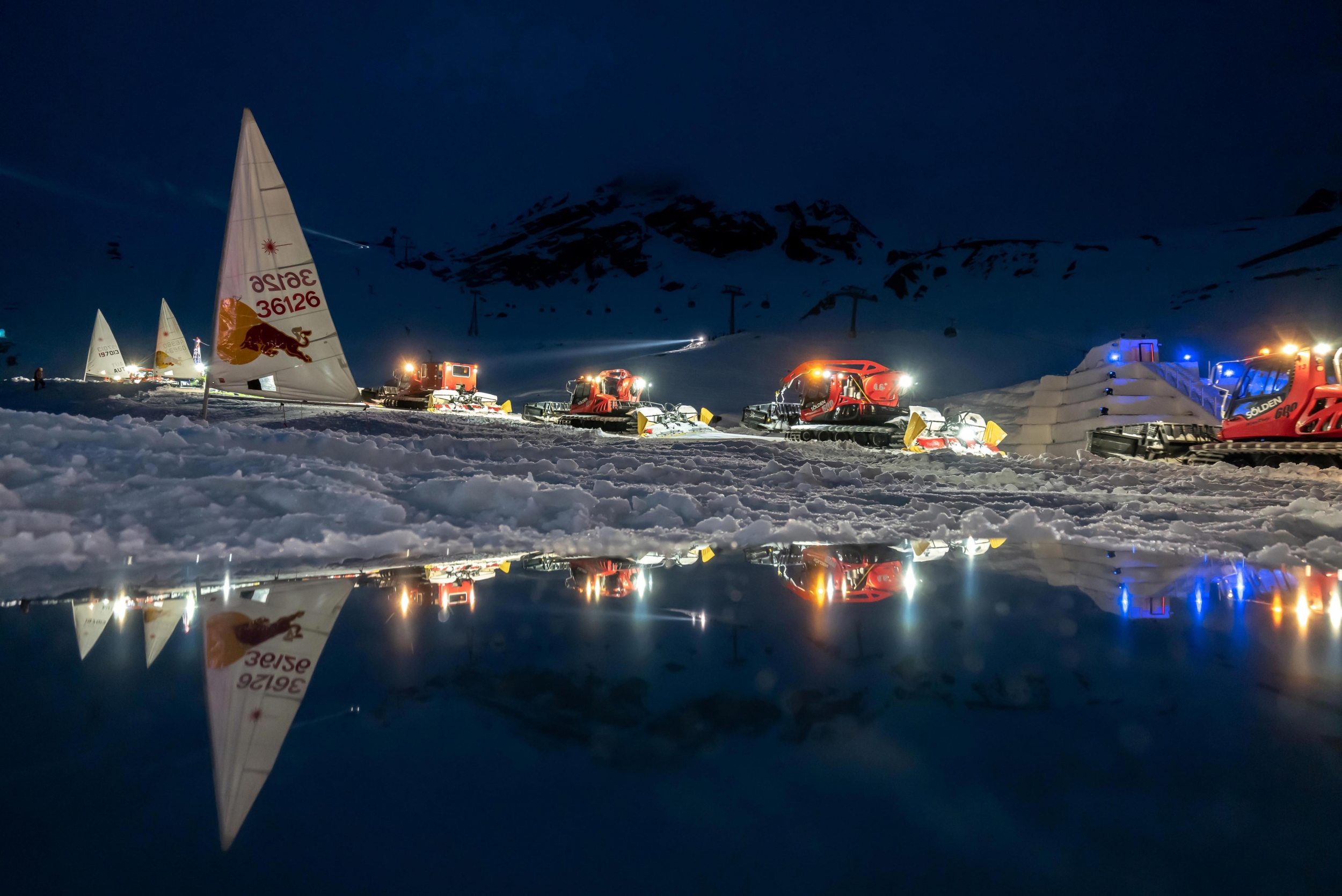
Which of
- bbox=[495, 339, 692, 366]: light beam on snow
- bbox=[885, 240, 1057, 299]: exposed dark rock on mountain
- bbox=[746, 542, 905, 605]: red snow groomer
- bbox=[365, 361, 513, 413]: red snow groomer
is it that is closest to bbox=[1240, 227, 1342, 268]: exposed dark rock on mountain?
bbox=[885, 240, 1057, 299]: exposed dark rock on mountain

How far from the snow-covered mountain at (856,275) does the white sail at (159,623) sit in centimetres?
5583

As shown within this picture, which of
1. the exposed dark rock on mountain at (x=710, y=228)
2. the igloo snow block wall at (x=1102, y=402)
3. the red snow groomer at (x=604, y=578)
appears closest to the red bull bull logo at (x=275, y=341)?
the red snow groomer at (x=604, y=578)

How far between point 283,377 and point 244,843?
9.62m

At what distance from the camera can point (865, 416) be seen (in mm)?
17938

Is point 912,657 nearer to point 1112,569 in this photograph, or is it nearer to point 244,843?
point 244,843

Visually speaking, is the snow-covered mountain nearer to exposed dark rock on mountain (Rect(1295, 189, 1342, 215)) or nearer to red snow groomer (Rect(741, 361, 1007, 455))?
exposed dark rock on mountain (Rect(1295, 189, 1342, 215))

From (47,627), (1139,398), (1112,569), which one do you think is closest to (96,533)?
(47,627)

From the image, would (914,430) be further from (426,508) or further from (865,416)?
(426,508)

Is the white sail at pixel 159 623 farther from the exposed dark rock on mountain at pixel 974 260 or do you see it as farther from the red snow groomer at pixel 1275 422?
the exposed dark rock on mountain at pixel 974 260

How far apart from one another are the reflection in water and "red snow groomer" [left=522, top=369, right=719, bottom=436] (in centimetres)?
1729

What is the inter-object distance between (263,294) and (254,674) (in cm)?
865

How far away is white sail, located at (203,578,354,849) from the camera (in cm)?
126

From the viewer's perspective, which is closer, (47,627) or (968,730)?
(968,730)

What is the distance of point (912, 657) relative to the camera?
1992 mm
